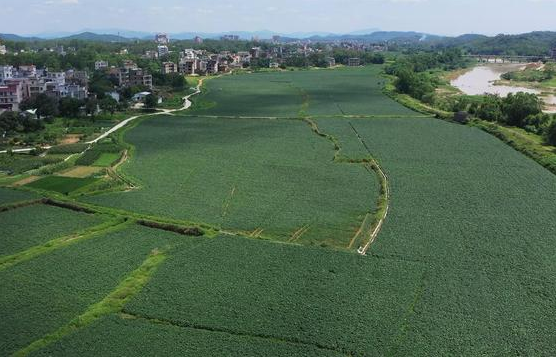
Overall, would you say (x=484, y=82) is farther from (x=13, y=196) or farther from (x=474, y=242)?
(x=13, y=196)

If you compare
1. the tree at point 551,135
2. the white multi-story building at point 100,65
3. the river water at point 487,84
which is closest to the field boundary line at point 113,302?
the tree at point 551,135

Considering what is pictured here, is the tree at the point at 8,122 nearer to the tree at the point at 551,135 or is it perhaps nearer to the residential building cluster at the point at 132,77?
the residential building cluster at the point at 132,77

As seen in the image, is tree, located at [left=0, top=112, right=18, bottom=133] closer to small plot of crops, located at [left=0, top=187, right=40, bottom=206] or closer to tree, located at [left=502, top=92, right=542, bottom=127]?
small plot of crops, located at [left=0, top=187, right=40, bottom=206]

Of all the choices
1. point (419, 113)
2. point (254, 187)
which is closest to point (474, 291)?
point (254, 187)

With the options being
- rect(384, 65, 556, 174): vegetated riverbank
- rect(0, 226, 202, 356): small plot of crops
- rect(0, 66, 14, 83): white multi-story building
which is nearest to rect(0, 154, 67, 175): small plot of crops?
rect(0, 226, 202, 356): small plot of crops

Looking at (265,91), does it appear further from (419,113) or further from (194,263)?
(194,263)

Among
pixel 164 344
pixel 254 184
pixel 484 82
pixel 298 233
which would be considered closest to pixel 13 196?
pixel 254 184
